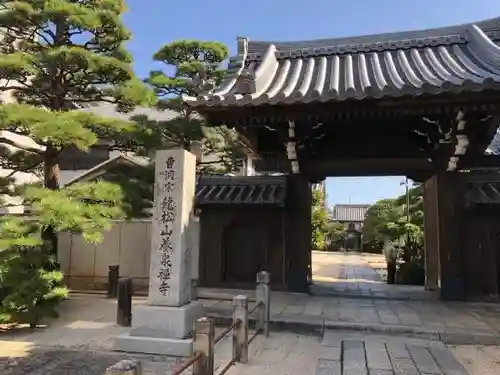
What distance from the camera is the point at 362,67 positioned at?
9.52 metres

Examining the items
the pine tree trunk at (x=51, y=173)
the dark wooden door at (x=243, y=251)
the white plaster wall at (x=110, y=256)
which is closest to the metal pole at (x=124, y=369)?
the pine tree trunk at (x=51, y=173)

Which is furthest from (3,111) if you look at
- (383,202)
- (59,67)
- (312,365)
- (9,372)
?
(383,202)

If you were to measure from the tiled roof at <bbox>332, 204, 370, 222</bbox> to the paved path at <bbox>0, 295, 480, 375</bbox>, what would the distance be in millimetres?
49626

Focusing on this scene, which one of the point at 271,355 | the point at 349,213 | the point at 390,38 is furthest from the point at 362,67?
the point at 349,213

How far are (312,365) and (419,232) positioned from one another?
1152 centimetres

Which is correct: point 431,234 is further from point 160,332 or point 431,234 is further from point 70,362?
point 70,362

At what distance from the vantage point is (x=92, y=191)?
7828mm

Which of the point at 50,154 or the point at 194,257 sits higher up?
the point at 50,154

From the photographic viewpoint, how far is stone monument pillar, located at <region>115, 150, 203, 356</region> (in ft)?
20.4

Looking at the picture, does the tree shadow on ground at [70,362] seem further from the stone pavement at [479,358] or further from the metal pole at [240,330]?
the stone pavement at [479,358]

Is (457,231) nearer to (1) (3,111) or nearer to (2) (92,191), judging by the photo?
(2) (92,191)

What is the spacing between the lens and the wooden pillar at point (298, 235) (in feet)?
32.9

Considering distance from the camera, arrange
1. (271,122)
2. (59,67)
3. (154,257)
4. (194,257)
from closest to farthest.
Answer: (154,257) → (271,122) → (59,67) → (194,257)

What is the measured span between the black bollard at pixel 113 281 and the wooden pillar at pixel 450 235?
8.09 meters
